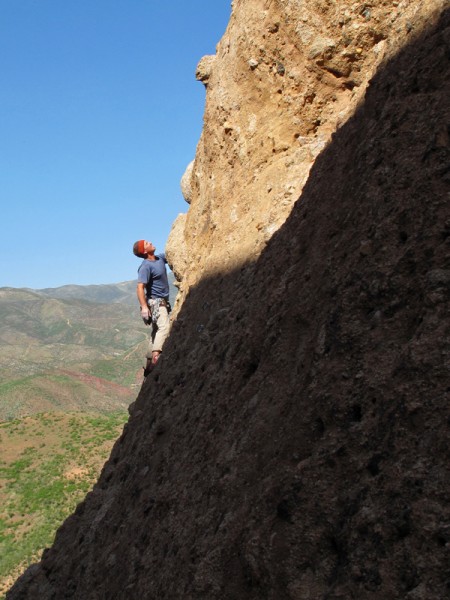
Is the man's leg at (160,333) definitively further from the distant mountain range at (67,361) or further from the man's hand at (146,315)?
the distant mountain range at (67,361)

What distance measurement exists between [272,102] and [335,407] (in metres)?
5.53

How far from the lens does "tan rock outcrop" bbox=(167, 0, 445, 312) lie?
6492 mm

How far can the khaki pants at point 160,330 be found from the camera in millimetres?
9195

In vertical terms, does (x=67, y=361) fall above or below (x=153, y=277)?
below

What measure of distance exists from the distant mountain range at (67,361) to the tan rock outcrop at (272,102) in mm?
70189

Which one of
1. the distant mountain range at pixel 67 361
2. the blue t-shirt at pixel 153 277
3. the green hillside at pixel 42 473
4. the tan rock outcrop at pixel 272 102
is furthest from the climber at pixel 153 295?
the distant mountain range at pixel 67 361

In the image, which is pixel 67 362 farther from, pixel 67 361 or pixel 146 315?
pixel 146 315

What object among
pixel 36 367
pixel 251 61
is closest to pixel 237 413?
pixel 251 61

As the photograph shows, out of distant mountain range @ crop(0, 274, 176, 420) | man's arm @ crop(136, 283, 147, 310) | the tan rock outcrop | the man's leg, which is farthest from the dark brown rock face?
distant mountain range @ crop(0, 274, 176, 420)

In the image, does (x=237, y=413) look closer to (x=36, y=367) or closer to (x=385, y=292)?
(x=385, y=292)

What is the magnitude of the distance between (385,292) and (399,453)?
1040mm

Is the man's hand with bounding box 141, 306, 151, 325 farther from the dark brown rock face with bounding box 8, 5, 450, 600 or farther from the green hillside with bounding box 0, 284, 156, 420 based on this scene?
the green hillside with bounding box 0, 284, 156, 420

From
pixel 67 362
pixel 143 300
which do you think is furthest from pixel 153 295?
pixel 67 362

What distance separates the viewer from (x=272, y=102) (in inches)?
310
